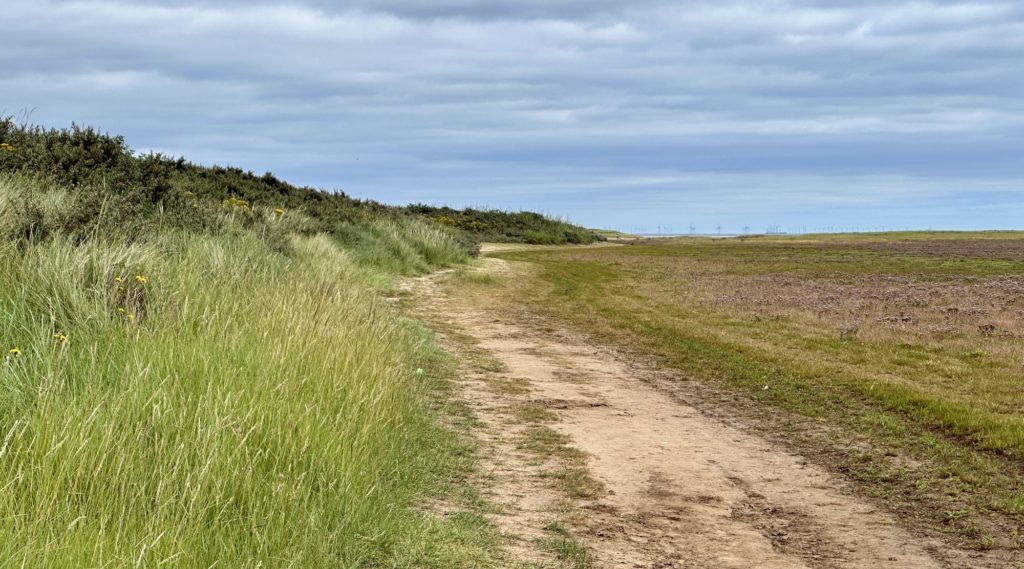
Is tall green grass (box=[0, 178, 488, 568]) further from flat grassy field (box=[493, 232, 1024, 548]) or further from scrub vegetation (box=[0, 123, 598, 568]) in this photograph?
flat grassy field (box=[493, 232, 1024, 548])

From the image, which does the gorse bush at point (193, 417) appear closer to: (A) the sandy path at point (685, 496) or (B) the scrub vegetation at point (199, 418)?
(B) the scrub vegetation at point (199, 418)

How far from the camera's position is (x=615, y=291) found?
27.1 m

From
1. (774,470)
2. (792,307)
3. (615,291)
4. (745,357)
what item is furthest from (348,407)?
(615,291)

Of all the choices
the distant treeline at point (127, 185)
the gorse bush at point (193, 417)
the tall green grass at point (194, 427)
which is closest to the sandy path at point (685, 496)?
the gorse bush at point (193, 417)

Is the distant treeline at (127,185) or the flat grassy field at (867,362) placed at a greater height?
the distant treeline at (127,185)

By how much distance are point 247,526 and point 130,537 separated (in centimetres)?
64

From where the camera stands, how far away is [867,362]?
14438 millimetres

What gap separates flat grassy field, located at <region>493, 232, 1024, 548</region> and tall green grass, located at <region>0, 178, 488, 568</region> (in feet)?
13.5

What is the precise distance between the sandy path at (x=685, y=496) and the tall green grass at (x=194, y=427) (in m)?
1.02

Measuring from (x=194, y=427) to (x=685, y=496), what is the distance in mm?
4045

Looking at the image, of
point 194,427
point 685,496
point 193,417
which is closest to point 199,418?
point 193,417

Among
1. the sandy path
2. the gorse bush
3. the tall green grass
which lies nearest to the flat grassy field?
the sandy path

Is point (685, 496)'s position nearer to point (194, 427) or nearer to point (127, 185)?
point (194, 427)

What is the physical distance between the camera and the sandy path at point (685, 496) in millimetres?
6117
